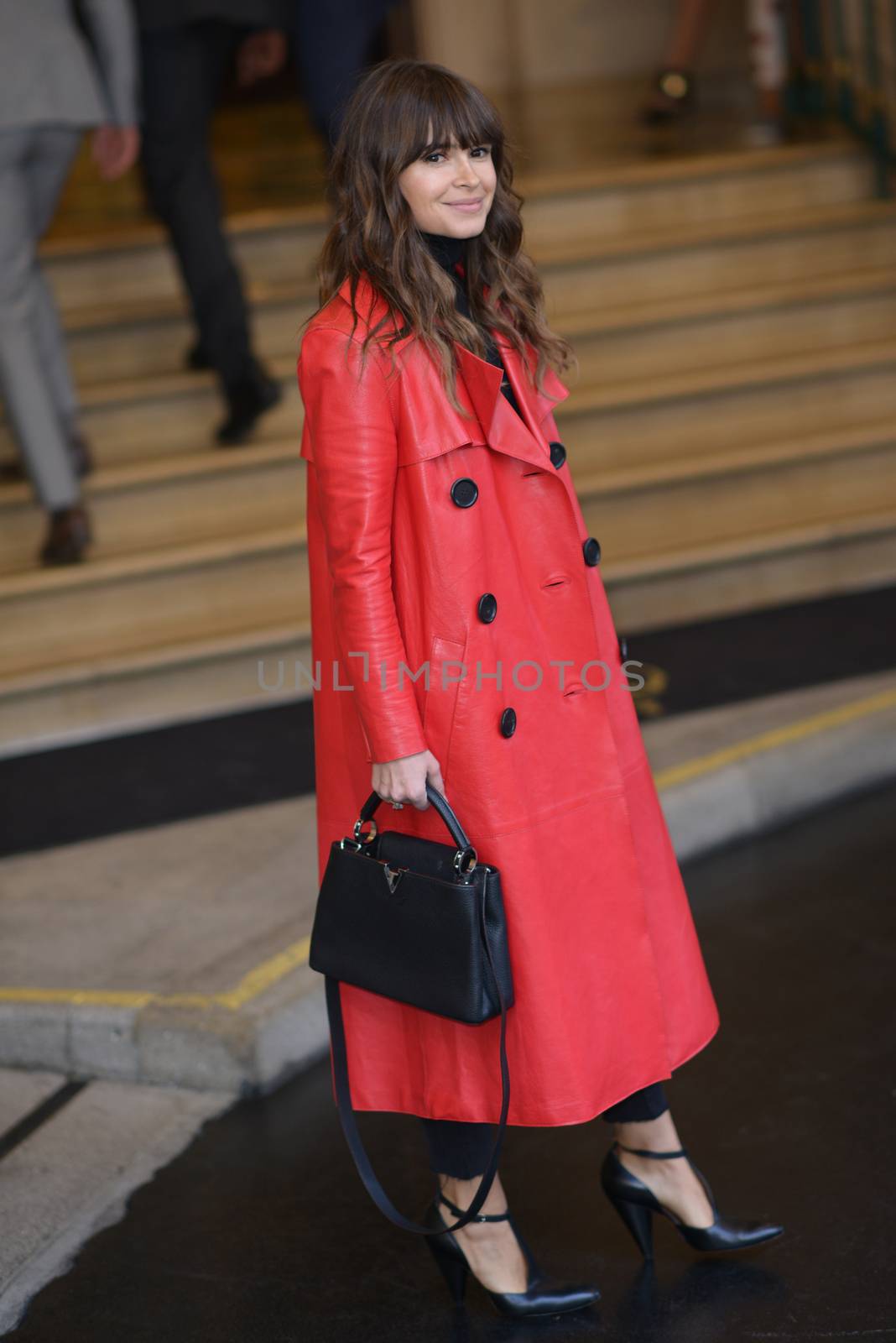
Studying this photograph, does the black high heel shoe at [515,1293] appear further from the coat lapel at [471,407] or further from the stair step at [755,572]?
the stair step at [755,572]

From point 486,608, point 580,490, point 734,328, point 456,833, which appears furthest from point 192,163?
point 456,833

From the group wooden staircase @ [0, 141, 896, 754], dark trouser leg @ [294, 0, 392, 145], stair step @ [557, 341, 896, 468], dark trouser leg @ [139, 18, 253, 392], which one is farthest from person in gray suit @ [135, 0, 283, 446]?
stair step @ [557, 341, 896, 468]

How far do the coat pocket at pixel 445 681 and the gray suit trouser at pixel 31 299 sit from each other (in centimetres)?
297

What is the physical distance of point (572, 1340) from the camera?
2248 millimetres

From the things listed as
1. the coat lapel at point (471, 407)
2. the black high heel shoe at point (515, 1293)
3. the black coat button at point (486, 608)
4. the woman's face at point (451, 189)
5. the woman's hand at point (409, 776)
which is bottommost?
the black high heel shoe at point (515, 1293)

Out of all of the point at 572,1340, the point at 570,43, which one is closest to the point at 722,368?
the point at 570,43

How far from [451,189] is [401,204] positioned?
0.07 metres

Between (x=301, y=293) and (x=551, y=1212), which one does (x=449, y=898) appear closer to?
(x=551, y=1212)

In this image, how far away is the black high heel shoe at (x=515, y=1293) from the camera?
229cm

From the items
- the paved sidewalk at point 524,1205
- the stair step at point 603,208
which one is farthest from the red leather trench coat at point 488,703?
the stair step at point 603,208

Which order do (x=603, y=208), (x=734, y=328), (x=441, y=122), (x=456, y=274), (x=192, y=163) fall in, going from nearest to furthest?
(x=441, y=122)
(x=456, y=274)
(x=192, y=163)
(x=734, y=328)
(x=603, y=208)

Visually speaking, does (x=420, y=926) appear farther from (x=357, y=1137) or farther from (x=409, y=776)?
(x=357, y=1137)

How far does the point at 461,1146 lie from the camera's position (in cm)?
227

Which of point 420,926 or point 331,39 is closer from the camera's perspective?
point 420,926
